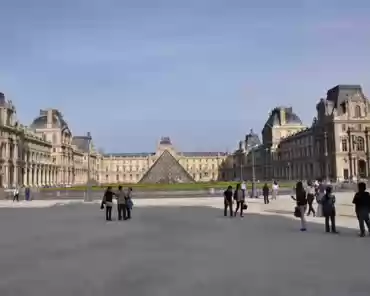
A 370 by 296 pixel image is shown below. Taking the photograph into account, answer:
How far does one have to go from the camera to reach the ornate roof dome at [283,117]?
390ft

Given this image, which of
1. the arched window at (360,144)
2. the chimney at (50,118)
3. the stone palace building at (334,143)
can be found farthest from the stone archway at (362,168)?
the chimney at (50,118)

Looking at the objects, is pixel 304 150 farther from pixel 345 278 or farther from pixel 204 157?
pixel 345 278

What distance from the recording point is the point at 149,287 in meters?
6.70

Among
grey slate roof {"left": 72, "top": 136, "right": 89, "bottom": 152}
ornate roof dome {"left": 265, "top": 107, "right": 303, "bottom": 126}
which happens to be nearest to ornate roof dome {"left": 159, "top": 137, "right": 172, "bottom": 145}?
grey slate roof {"left": 72, "top": 136, "right": 89, "bottom": 152}

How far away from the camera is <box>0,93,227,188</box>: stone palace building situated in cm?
7100

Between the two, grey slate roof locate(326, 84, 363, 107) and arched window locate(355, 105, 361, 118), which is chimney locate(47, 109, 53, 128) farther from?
arched window locate(355, 105, 361, 118)

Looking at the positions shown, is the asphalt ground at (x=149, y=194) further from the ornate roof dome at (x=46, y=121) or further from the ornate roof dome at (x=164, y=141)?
the ornate roof dome at (x=164, y=141)

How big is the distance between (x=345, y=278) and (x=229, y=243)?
449cm

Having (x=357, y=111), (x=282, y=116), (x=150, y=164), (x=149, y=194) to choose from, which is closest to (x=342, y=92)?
(x=357, y=111)

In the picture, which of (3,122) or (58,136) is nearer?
(3,122)

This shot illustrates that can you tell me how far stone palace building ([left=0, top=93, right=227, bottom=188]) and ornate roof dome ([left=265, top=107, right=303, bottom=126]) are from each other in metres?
28.2

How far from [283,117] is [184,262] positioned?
11417 cm

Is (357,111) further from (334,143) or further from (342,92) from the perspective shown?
(334,143)

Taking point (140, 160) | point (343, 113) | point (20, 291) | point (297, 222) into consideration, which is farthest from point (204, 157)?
point (20, 291)
